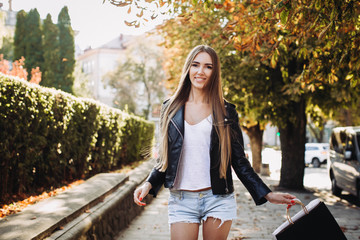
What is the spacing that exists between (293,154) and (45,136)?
340 inches

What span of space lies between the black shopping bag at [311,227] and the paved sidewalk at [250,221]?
393 centimetres

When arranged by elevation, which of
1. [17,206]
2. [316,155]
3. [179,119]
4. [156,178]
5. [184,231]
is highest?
[179,119]

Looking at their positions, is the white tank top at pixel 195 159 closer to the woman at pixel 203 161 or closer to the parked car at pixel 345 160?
the woman at pixel 203 161

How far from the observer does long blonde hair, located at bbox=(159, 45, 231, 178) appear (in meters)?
3.12

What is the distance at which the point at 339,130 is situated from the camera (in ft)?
41.3

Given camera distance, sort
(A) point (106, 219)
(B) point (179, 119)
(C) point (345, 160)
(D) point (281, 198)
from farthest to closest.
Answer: (C) point (345, 160) < (A) point (106, 219) < (B) point (179, 119) < (D) point (281, 198)

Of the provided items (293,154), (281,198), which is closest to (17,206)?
(281,198)

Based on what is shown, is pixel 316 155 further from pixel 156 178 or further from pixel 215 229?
pixel 215 229

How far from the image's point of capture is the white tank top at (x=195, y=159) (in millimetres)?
3125

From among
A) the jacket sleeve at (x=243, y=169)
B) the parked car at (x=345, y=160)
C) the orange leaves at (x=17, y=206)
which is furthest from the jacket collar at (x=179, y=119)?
the parked car at (x=345, y=160)

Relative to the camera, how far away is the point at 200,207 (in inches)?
122

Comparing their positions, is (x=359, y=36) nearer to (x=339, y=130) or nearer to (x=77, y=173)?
(x=77, y=173)

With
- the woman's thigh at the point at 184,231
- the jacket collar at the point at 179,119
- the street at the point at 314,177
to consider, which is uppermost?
the jacket collar at the point at 179,119

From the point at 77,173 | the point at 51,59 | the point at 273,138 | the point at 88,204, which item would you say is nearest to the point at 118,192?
the point at 88,204
